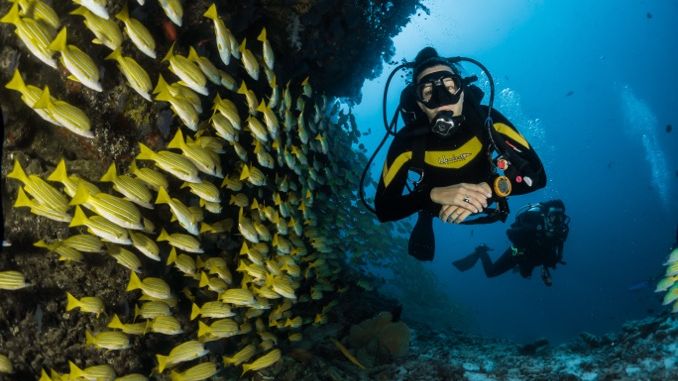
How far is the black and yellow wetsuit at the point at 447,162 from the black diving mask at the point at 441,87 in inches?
14.4

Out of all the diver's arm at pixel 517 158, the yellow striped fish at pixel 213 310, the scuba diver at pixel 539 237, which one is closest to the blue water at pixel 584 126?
the scuba diver at pixel 539 237

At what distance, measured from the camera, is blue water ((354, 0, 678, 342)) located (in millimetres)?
75688

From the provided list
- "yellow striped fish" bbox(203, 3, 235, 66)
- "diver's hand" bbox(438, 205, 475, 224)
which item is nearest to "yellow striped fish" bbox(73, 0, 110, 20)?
"yellow striped fish" bbox(203, 3, 235, 66)

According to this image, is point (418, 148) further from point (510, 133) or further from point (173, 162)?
point (173, 162)

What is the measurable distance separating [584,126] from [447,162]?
4511 inches

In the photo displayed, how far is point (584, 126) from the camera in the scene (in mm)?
100375

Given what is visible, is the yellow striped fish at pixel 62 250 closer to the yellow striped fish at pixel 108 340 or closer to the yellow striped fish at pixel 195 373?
the yellow striped fish at pixel 108 340

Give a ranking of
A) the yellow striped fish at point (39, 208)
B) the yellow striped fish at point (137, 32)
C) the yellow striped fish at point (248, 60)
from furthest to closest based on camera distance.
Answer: the yellow striped fish at point (248, 60), the yellow striped fish at point (137, 32), the yellow striped fish at point (39, 208)

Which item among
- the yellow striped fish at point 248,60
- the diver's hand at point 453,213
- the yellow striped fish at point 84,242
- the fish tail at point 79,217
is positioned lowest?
the yellow striped fish at point 84,242

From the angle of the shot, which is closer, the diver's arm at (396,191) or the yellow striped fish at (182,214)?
the yellow striped fish at (182,214)

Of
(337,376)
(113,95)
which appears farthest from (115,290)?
(337,376)

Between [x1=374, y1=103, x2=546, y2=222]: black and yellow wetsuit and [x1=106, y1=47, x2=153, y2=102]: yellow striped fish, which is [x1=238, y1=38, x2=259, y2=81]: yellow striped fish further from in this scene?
[x1=374, y1=103, x2=546, y2=222]: black and yellow wetsuit

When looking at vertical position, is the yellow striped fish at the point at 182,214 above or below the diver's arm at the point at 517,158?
below

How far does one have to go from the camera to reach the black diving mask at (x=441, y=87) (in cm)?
441
